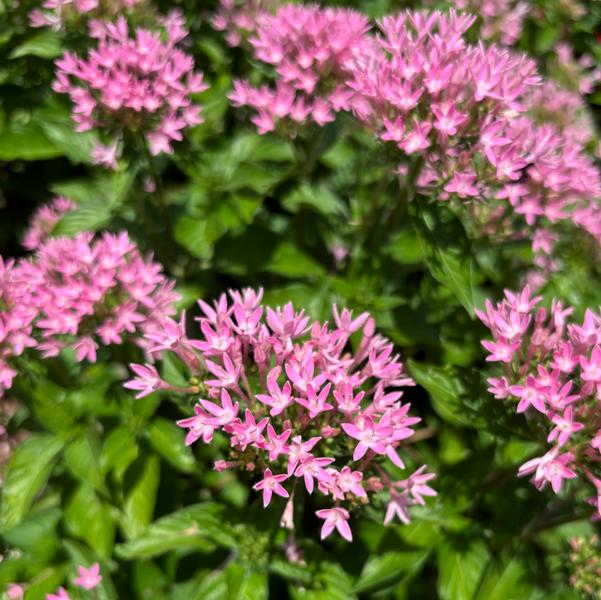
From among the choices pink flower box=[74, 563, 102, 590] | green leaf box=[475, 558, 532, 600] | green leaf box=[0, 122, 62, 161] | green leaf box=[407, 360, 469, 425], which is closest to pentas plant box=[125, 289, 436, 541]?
green leaf box=[407, 360, 469, 425]

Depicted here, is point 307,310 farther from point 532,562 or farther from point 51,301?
point 532,562

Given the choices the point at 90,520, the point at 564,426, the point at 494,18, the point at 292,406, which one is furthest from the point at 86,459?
the point at 494,18

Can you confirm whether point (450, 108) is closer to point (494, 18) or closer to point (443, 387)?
point (443, 387)

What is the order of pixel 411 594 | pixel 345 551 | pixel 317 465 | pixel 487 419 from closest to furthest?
pixel 317 465
pixel 487 419
pixel 345 551
pixel 411 594

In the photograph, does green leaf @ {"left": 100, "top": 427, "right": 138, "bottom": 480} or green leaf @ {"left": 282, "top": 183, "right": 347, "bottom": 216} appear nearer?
green leaf @ {"left": 100, "top": 427, "right": 138, "bottom": 480}

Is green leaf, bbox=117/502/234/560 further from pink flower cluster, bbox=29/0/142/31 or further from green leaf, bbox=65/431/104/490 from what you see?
pink flower cluster, bbox=29/0/142/31

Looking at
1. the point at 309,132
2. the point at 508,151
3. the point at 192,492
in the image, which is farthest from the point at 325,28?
the point at 192,492
